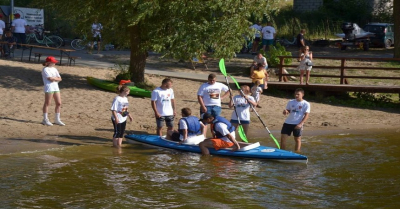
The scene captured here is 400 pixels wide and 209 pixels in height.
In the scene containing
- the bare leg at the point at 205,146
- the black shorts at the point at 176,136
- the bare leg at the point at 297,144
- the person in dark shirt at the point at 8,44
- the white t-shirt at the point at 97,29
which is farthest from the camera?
the person in dark shirt at the point at 8,44

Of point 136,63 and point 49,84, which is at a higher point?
point 136,63

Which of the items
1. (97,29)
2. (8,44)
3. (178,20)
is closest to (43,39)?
(8,44)

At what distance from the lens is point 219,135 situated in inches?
486

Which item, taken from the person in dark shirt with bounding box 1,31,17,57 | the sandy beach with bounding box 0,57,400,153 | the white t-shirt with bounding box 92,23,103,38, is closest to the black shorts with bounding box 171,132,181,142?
the sandy beach with bounding box 0,57,400,153

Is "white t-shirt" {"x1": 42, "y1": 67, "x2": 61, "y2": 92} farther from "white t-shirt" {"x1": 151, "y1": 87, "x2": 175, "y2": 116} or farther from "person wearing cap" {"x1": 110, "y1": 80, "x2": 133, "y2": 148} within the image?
"white t-shirt" {"x1": 151, "y1": 87, "x2": 175, "y2": 116}

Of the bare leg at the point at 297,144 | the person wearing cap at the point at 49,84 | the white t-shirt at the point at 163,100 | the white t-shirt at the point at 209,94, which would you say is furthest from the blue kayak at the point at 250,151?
the person wearing cap at the point at 49,84

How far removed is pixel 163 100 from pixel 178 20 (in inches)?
192

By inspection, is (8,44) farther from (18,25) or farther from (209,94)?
(209,94)

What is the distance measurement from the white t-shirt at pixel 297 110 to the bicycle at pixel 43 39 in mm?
19688

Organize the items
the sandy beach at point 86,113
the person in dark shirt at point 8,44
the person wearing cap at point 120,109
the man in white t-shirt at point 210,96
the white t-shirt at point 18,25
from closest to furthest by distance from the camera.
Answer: the person wearing cap at point 120,109
the man in white t-shirt at point 210,96
the sandy beach at point 86,113
the person in dark shirt at point 8,44
the white t-shirt at point 18,25

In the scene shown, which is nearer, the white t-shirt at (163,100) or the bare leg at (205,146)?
the bare leg at (205,146)

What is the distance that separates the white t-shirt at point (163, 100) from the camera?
13.2 metres

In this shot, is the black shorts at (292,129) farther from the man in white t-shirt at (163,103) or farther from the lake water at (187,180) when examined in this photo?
the man in white t-shirt at (163,103)

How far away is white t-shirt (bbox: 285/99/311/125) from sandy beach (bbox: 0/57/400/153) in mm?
2773
